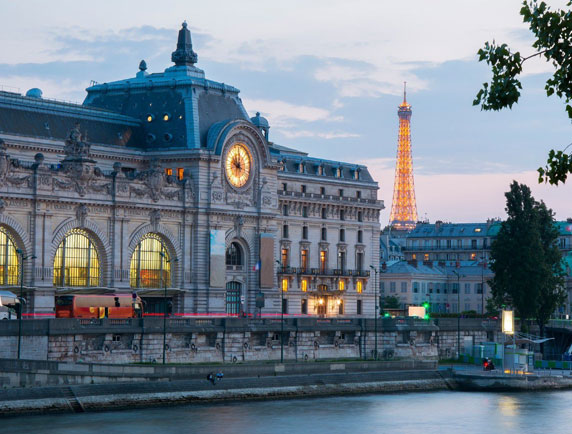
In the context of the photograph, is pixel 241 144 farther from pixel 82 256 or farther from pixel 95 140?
pixel 82 256

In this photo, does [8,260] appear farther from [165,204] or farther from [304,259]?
[304,259]

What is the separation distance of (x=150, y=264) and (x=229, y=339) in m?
22.8

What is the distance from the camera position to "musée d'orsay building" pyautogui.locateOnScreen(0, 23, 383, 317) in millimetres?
114875

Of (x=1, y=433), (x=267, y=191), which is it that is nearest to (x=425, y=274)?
(x=267, y=191)

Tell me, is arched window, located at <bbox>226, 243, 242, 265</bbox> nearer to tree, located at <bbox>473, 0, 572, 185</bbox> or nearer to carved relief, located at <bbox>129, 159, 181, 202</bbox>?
carved relief, located at <bbox>129, 159, 181, 202</bbox>

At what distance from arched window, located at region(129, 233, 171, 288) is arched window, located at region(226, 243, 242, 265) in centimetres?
900

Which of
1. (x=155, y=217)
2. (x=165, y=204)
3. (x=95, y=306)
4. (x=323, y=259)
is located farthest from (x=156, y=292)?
(x=323, y=259)

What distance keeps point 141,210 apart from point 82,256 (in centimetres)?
784

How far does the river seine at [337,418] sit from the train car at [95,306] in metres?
20.5

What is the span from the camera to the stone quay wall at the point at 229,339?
90.1m

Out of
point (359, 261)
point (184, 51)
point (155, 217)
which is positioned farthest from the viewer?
point (359, 261)

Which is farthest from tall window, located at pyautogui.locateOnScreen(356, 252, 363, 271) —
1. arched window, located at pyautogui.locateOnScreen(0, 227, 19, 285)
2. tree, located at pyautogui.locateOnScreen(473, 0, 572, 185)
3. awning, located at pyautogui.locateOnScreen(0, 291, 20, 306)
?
tree, located at pyautogui.locateOnScreen(473, 0, 572, 185)

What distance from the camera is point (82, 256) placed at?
11888cm

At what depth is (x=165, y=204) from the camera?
413 ft
